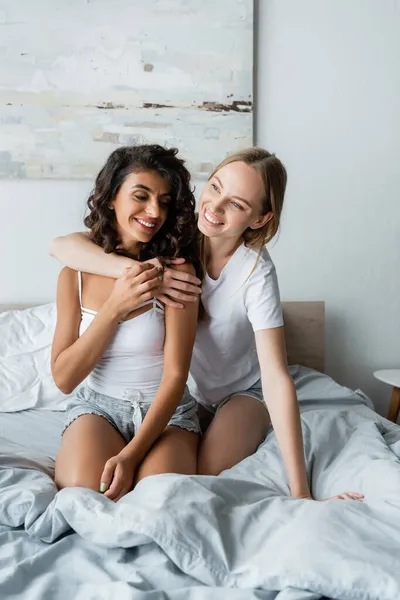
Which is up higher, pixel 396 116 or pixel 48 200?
pixel 396 116

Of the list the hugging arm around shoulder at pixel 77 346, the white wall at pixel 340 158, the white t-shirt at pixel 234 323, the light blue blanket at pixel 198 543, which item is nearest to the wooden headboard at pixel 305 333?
the white wall at pixel 340 158

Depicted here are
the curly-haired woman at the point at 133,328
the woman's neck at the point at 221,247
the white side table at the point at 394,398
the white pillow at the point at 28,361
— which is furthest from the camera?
the white side table at the point at 394,398

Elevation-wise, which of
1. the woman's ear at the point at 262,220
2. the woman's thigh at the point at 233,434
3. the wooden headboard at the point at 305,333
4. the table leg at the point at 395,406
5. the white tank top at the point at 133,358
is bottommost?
the table leg at the point at 395,406

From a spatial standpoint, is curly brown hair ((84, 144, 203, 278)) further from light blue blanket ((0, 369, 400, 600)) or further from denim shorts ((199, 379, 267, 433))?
light blue blanket ((0, 369, 400, 600))

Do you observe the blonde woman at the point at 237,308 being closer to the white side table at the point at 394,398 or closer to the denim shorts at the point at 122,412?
the denim shorts at the point at 122,412

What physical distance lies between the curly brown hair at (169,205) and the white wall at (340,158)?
1.15 meters

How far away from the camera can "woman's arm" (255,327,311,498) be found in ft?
4.55

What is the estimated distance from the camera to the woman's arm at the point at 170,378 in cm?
144

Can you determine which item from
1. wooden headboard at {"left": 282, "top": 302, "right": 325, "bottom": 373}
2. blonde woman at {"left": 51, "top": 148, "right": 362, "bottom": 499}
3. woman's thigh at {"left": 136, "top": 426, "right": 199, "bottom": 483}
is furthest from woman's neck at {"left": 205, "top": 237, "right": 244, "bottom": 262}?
wooden headboard at {"left": 282, "top": 302, "right": 325, "bottom": 373}

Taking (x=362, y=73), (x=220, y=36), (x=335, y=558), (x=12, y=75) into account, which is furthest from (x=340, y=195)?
(x=335, y=558)

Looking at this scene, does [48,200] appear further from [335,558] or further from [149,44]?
[335,558]

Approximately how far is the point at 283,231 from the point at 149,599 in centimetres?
198

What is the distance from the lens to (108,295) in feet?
5.41

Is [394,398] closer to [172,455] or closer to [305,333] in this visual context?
[305,333]
